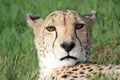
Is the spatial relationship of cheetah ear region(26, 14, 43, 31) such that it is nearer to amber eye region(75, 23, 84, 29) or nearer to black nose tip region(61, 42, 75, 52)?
amber eye region(75, 23, 84, 29)

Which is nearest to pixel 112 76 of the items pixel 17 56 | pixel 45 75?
pixel 45 75

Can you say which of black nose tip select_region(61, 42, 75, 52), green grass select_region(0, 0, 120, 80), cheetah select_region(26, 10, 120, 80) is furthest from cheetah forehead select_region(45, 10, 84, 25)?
green grass select_region(0, 0, 120, 80)

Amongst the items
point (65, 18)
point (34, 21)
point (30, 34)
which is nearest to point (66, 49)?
point (65, 18)

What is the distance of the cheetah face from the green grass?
25cm

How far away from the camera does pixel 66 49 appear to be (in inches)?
227

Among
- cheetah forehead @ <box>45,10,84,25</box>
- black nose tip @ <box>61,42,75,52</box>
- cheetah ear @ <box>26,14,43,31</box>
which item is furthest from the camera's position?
cheetah ear @ <box>26,14,43,31</box>

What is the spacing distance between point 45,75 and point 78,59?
402mm

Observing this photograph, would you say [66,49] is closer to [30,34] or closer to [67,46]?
[67,46]

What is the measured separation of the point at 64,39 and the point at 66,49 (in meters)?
0.13

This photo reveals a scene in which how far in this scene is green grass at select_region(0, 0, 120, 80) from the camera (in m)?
6.52

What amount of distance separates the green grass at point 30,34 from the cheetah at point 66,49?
0.58ft

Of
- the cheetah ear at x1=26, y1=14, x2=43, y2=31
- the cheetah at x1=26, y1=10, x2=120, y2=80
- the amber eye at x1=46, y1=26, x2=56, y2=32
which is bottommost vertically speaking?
the cheetah at x1=26, y1=10, x2=120, y2=80

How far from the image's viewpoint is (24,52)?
7340 millimetres

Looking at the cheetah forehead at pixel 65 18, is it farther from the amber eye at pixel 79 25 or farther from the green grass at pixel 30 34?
the green grass at pixel 30 34
